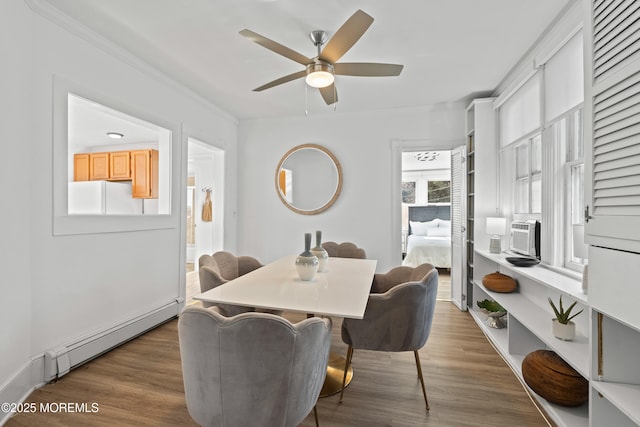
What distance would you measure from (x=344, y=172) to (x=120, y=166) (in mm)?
3252

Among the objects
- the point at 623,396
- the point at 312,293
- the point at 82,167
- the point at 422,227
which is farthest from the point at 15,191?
the point at 422,227

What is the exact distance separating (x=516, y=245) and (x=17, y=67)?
151 inches

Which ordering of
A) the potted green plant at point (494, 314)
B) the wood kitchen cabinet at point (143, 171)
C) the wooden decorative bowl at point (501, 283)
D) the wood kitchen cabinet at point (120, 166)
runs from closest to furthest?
1. the wooden decorative bowl at point (501, 283)
2. the potted green plant at point (494, 314)
3. the wood kitchen cabinet at point (143, 171)
4. the wood kitchen cabinet at point (120, 166)

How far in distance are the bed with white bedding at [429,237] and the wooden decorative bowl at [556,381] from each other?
3636 mm

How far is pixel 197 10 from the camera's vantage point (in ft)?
6.75

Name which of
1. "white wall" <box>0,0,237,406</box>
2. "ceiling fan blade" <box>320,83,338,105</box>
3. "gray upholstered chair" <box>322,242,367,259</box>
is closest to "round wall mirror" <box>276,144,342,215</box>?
"gray upholstered chair" <box>322,242,367,259</box>

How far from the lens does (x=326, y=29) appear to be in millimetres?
2260

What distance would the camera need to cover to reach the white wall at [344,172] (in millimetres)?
4066

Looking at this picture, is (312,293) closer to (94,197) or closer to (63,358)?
(63,358)

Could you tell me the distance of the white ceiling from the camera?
2.03 metres

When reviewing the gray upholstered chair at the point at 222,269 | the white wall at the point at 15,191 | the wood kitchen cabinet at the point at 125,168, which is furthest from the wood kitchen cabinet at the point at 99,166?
the gray upholstered chair at the point at 222,269

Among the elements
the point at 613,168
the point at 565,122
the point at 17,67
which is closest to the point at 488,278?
the point at 565,122

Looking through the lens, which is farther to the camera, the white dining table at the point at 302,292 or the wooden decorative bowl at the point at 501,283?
the wooden decorative bowl at the point at 501,283

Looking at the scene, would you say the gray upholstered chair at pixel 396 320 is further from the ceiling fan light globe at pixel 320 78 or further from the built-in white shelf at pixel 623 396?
the ceiling fan light globe at pixel 320 78
